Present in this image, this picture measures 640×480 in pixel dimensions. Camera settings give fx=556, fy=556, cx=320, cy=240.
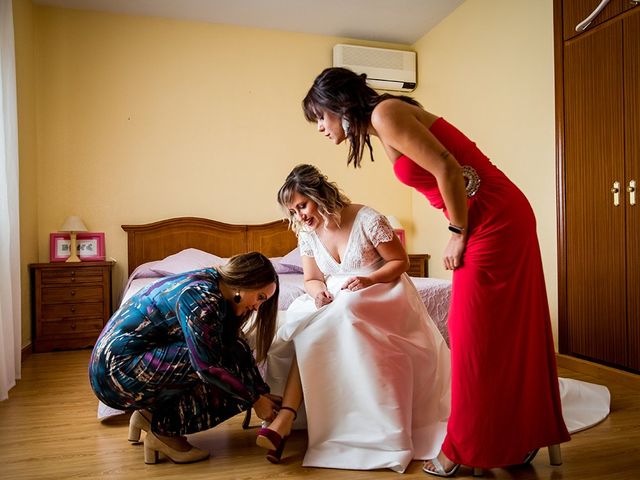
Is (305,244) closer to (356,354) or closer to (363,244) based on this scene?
(363,244)

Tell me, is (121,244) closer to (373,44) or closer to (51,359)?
(51,359)

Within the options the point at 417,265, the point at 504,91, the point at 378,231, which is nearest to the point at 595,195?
the point at 504,91

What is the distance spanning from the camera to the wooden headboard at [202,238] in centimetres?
479

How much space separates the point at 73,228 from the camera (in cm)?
448

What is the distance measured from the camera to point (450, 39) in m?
4.96

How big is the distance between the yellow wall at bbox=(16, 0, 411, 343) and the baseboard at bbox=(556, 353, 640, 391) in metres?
2.69

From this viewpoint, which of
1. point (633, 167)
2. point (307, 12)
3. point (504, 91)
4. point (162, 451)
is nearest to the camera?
point (162, 451)

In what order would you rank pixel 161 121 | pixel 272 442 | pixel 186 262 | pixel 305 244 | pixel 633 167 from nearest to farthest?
pixel 272 442 → pixel 305 244 → pixel 633 167 → pixel 186 262 → pixel 161 121

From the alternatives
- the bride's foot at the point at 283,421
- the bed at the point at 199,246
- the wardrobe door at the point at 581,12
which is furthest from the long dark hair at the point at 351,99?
the bed at the point at 199,246

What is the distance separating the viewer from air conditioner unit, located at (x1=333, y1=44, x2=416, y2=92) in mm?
5281

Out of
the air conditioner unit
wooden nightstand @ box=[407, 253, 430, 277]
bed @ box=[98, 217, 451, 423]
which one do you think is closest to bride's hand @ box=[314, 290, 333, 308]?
bed @ box=[98, 217, 451, 423]

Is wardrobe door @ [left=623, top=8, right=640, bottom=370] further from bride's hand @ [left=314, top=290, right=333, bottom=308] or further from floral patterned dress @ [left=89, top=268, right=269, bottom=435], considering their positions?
floral patterned dress @ [left=89, top=268, right=269, bottom=435]

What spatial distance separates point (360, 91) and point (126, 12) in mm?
3816

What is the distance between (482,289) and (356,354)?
1.72 feet
